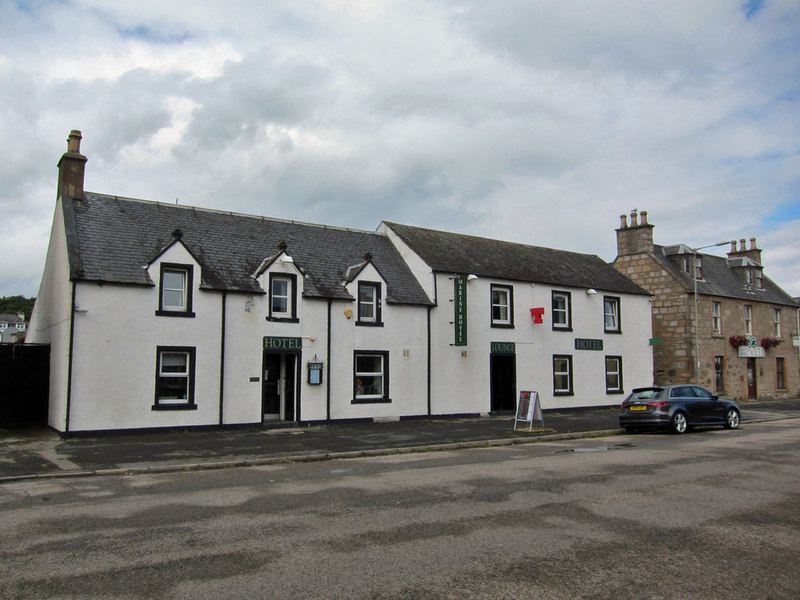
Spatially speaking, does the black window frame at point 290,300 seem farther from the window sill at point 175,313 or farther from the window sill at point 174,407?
the window sill at point 174,407

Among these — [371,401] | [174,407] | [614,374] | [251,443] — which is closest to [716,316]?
[614,374]

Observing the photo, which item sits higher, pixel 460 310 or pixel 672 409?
pixel 460 310

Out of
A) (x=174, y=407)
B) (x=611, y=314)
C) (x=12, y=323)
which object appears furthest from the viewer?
(x=12, y=323)

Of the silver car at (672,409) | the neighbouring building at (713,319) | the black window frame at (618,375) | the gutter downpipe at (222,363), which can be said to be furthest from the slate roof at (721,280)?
the gutter downpipe at (222,363)

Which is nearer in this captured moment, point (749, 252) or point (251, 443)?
point (251, 443)

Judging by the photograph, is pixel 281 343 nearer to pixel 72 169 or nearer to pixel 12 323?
pixel 72 169

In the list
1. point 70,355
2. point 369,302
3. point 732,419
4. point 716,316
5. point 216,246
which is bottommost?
point 732,419

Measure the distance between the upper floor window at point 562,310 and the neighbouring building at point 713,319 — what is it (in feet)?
18.1

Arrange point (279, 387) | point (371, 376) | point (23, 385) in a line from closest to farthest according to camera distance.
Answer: point (23, 385)
point (279, 387)
point (371, 376)

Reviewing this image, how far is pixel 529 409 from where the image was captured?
19.5 m

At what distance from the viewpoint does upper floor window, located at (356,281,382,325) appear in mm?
22688

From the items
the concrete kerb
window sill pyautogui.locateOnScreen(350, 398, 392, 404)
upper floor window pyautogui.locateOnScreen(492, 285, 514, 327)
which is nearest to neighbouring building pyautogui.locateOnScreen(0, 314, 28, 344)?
window sill pyautogui.locateOnScreen(350, 398, 392, 404)

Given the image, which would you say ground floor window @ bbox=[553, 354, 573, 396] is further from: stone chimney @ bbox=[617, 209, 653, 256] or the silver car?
stone chimney @ bbox=[617, 209, 653, 256]

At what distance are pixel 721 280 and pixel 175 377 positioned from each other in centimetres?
3217
